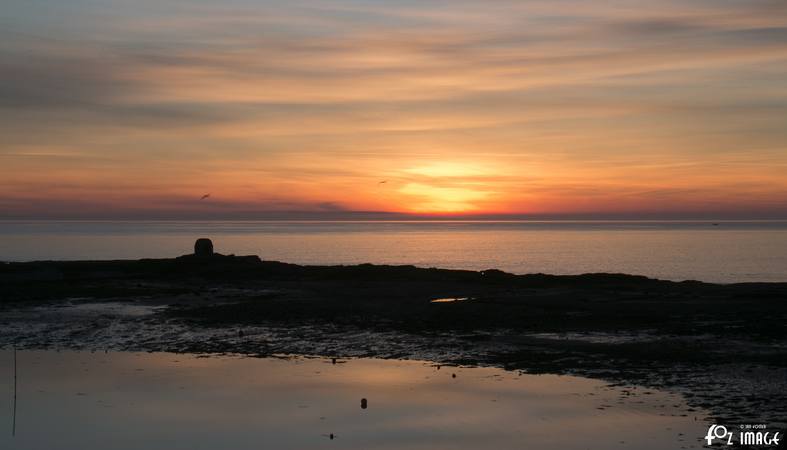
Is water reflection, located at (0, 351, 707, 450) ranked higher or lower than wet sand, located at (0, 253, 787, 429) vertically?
lower

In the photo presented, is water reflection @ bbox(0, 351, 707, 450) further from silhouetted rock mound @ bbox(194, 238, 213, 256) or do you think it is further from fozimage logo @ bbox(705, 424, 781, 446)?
silhouetted rock mound @ bbox(194, 238, 213, 256)

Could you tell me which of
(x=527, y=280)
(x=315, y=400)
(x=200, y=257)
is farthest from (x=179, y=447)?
(x=200, y=257)

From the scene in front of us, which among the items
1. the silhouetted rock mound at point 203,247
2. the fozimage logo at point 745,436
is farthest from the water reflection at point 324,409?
the silhouetted rock mound at point 203,247

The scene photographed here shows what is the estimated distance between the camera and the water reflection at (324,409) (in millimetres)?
14289

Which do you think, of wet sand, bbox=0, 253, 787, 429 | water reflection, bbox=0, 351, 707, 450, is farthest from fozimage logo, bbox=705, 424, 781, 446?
wet sand, bbox=0, 253, 787, 429

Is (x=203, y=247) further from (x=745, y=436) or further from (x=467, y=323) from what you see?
(x=745, y=436)

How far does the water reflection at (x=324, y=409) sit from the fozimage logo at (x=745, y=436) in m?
0.29

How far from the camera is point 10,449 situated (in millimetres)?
13914

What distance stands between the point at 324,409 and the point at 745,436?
803 cm

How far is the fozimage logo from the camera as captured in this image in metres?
13.2

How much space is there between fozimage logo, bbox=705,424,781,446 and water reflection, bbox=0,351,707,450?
292 millimetres

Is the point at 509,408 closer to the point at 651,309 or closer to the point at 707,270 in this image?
the point at 651,309

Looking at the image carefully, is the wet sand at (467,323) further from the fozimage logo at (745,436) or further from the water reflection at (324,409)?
the water reflection at (324,409)

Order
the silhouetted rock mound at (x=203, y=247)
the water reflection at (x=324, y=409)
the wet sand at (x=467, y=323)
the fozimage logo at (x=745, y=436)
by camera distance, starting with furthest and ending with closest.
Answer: the silhouetted rock mound at (x=203, y=247) < the wet sand at (x=467, y=323) < the water reflection at (x=324, y=409) < the fozimage logo at (x=745, y=436)
